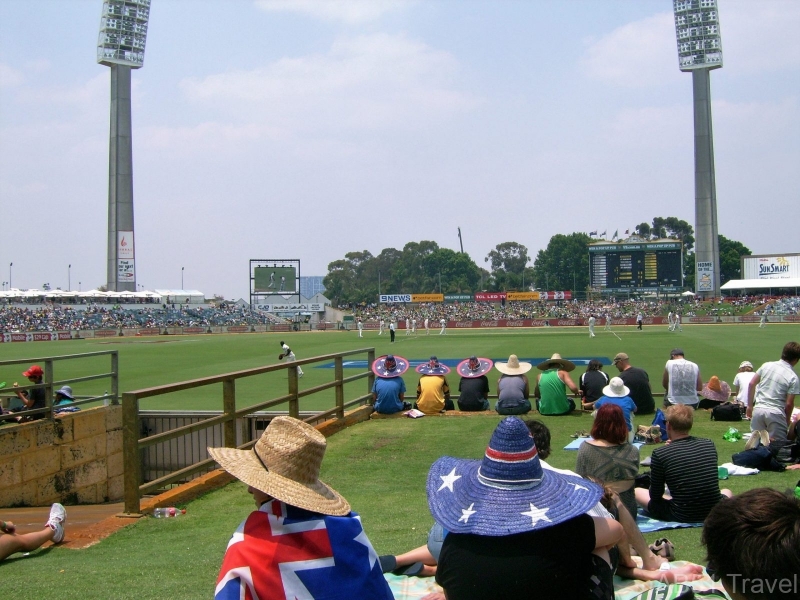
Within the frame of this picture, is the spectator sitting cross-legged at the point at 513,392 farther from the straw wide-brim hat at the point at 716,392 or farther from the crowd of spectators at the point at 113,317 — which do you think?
the crowd of spectators at the point at 113,317

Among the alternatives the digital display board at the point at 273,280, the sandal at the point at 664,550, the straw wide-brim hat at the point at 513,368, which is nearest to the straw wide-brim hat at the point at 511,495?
the sandal at the point at 664,550

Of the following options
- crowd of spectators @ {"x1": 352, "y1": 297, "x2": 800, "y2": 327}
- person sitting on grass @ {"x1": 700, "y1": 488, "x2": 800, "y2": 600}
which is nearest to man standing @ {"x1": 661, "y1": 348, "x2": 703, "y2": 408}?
person sitting on grass @ {"x1": 700, "y1": 488, "x2": 800, "y2": 600}

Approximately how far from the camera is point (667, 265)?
68438mm

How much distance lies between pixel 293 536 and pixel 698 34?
87.5 m

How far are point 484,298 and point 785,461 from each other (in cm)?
9076

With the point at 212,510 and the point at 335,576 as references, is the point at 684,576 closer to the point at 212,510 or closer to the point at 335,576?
the point at 335,576

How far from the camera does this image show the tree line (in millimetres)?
137375

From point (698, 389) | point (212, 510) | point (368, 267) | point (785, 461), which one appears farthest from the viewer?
point (368, 267)

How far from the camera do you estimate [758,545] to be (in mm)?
1862

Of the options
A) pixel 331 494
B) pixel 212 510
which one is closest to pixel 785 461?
pixel 212 510

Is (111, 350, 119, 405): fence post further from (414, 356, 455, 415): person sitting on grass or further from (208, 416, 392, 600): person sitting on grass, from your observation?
(208, 416, 392, 600): person sitting on grass

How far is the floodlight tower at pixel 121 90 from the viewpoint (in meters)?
77.4

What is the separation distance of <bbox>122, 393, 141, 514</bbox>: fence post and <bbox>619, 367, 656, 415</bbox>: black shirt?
25.9ft

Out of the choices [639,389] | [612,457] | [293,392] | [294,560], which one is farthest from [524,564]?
[639,389]
